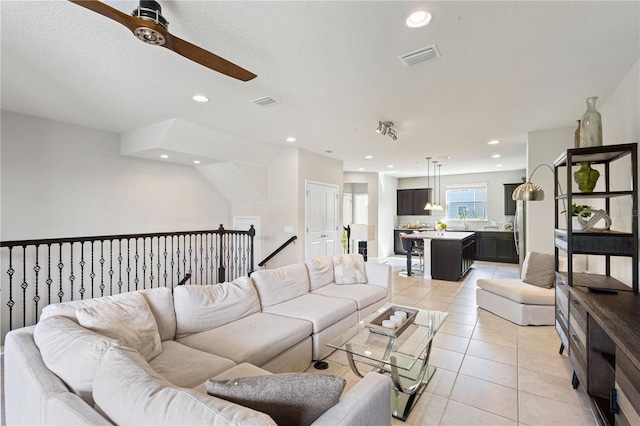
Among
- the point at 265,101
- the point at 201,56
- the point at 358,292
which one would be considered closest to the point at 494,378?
the point at 358,292

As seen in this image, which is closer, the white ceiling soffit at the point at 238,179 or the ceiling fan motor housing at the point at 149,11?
the ceiling fan motor housing at the point at 149,11

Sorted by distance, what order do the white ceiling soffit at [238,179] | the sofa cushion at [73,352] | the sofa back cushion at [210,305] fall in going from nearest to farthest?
the sofa cushion at [73,352] < the sofa back cushion at [210,305] < the white ceiling soffit at [238,179]

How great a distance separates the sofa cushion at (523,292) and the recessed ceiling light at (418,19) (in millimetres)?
3539

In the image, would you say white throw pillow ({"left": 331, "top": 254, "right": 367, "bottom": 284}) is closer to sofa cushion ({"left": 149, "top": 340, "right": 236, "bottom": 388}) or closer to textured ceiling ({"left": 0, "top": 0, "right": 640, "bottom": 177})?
textured ceiling ({"left": 0, "top": 0, "right": 640, "bottom": 177})

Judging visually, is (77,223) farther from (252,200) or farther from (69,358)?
(69,358)

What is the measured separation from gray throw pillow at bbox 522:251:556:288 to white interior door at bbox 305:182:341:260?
366 centimetres

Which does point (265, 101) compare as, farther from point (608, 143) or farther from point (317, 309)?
point (608, 143)

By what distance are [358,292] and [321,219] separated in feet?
9.66

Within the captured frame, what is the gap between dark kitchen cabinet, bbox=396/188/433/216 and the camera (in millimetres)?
10000

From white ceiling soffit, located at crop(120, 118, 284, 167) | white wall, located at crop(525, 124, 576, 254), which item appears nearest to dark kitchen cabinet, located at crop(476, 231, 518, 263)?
white wall, located at crop(525, 124, 576, 254)

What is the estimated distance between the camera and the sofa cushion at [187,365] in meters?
1.75

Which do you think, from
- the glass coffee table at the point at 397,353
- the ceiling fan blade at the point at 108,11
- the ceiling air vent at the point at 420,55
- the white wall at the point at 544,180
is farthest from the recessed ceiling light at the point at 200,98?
the white wall at the point at 544,180

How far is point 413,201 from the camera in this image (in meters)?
10.2

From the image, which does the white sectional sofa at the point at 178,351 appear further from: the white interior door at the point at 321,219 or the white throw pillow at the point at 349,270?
the white interior door at the point at 321,219
